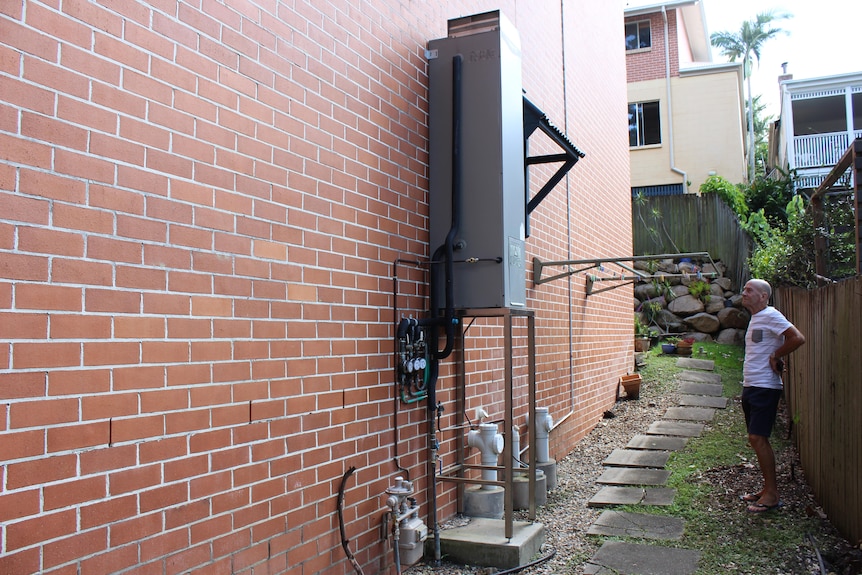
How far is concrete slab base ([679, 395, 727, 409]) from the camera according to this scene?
32.5ft

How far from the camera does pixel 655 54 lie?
70.3 feet

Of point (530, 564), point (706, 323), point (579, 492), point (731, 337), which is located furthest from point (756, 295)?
point (706, 323)

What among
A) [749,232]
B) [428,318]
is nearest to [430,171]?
[428,318]

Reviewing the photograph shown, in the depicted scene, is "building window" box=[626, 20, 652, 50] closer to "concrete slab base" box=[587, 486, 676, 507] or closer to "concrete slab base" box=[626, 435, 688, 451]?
"concrete slab base" box=[626, 435, 688, 451]

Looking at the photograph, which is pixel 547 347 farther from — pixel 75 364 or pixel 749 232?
pixel 749 232

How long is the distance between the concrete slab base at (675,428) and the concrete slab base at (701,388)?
73.1 inches

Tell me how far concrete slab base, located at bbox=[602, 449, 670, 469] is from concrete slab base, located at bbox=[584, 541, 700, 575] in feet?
7.86

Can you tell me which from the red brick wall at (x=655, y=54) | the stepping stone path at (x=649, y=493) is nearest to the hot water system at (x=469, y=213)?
the stepping stone path at (x=649, y=493)

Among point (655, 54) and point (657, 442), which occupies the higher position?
point (655, 54)

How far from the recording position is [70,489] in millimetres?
2256

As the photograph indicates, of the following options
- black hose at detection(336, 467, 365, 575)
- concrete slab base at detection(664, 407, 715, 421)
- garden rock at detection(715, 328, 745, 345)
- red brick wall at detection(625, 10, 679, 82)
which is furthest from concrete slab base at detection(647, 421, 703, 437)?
red brick wall at detection(625, 10, 679, 82)

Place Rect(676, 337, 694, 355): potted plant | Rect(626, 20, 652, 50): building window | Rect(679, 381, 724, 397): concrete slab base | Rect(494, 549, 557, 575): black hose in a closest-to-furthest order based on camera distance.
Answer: Rect(494, 549, 557, 575): black hose
Rect(679, 381, 724, 397): concrete slab base
Rect(676, 337, 694, 355): potted plant
Rect(626, 20, 652, 50): building window

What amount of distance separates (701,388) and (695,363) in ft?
6.41

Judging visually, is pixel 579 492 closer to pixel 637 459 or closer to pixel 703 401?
pixel 637 459
